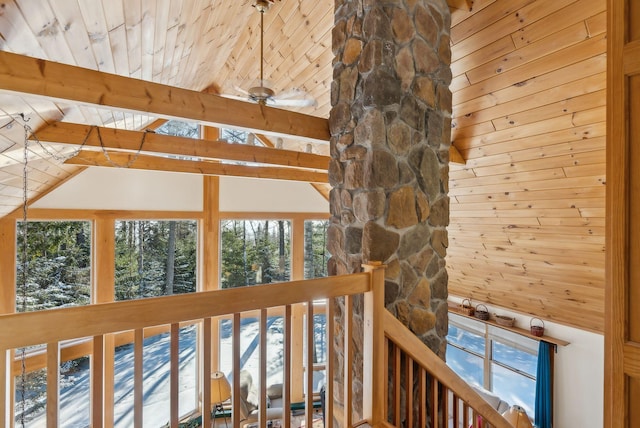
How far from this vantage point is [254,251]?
6.66 meters

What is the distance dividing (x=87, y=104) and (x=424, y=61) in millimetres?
2139

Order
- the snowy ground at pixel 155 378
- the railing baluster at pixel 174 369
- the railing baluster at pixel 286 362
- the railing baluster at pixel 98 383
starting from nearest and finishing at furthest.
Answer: the railing baluster at pixel 98 383
the railing baluster at pixel 174 369
the railing baluster at pixel 286 362
the snowy ground at pixel 155 378

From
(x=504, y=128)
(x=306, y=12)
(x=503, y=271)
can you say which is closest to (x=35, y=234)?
(x=306, y=12)

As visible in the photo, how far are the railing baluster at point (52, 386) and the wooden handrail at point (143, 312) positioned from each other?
0.08m

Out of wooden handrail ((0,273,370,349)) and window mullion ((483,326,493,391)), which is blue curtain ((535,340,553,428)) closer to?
window mullion ((483,326,493,391))

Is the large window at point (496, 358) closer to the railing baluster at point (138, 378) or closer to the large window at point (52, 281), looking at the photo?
the railing baluster at point (138, 378)

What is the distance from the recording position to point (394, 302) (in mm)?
2111

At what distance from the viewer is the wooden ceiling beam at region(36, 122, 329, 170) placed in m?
2.85

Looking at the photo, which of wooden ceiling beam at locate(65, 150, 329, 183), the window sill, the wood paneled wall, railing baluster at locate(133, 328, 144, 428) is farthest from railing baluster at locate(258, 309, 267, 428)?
the window sill

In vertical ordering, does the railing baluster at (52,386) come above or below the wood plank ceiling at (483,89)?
below

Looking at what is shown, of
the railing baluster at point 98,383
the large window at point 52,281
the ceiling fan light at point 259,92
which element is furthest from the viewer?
the large window at point 52,281

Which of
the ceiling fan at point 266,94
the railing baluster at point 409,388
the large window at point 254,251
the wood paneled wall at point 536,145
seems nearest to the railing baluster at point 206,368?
the railing baluster at point 409,388

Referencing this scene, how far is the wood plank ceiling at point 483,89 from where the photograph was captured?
2.09m

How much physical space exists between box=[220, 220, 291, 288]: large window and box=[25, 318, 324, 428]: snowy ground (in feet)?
2.97
